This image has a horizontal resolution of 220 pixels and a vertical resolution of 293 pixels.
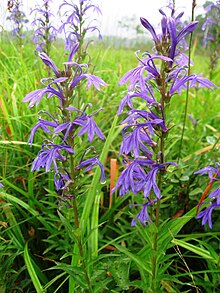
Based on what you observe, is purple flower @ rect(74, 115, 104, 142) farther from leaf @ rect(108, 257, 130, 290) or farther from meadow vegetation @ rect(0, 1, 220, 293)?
leaf @ rect(108, 257, 130, 290)

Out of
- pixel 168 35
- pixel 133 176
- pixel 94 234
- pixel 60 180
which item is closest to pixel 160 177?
pixel 133 176

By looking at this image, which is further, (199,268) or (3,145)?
(3,145)

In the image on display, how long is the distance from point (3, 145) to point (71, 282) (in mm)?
1207

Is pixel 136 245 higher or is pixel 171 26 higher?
Result: pixel 171 26

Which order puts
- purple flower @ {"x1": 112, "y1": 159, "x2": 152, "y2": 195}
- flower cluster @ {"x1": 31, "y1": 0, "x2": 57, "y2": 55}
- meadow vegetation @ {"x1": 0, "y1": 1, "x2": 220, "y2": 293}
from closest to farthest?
purple flower @ {"x1": 112, "y1": 159, "x2": 152, "y2": 195} < meadow vegetation @ {"x1": 0, "y1": 1, "x2": 220, "y2": 293} < flower cluster @ {"x1": 31, "y1": 0, "x2": 57, "y2": 55}

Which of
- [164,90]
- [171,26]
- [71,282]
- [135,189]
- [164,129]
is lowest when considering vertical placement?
[71,282]

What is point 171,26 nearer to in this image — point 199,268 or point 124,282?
point 124,282

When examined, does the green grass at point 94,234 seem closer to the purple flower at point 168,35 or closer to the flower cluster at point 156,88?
the flower cluster at point 156,88

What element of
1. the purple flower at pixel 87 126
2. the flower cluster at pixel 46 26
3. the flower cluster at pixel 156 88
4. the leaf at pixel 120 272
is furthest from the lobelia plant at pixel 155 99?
the flower cluster at pixel 46 26

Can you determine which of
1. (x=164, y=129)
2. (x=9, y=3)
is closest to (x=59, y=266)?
(x=164, y=129)

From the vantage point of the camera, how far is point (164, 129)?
1.34m

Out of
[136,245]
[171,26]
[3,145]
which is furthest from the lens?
[3,145]

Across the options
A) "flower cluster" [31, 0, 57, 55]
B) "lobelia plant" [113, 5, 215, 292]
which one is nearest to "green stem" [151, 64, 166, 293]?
"lobelia plant" [113, 5, 215, 292]

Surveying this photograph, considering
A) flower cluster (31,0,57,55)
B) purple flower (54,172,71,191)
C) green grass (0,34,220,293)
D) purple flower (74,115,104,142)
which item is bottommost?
green grass (0,34,220,293)
